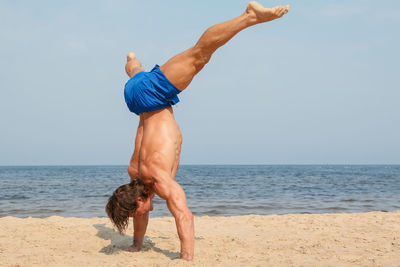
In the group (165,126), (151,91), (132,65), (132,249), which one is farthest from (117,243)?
(132,65)

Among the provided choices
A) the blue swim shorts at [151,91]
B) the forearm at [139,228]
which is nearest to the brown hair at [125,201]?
the forearm at [139,228]

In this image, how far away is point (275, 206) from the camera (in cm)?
1055

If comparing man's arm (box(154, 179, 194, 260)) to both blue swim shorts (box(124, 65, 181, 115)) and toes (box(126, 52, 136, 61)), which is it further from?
toes (box(126, 52, 136, 61))

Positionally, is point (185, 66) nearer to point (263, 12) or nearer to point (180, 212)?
point (263, 12)

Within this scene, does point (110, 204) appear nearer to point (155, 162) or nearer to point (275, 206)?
point (155, 162)

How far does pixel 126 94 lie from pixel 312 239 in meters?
3.01

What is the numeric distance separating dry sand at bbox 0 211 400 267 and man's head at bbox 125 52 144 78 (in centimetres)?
203

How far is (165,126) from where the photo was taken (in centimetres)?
372

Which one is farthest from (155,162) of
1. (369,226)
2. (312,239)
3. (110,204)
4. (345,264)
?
(369,226)

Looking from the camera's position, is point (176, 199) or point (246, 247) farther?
point (246, 247)

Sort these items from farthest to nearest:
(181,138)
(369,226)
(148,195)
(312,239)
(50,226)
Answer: (369,226) → (50,226) → (312,239) → (181,138) → (148,195)

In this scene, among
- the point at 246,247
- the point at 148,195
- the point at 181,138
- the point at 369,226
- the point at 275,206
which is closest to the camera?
the point at 148,195

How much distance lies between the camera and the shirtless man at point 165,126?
132 inches

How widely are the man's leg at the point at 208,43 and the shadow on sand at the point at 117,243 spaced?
5.85 feet
